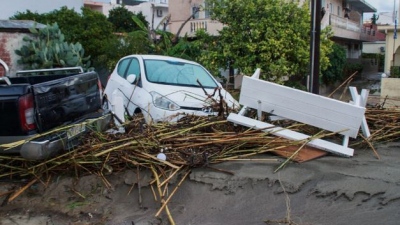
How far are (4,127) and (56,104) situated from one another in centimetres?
60

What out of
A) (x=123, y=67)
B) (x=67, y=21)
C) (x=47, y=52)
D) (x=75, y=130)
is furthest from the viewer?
(x=67, y=21)

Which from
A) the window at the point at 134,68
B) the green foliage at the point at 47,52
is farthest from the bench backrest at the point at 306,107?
the green foliage at the point at 47,52

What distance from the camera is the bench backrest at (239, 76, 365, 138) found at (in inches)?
203

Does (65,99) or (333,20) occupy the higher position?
(333,20)

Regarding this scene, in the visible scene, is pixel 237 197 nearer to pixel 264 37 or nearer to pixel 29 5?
pixel 264 37

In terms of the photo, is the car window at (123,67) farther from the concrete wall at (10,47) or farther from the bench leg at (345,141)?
the bench leg at (345,141)

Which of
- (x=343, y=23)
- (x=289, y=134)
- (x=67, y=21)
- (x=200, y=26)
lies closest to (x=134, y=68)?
(x=289, y=134)

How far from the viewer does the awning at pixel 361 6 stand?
40256 millimetres

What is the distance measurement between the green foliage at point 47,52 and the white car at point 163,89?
190cm

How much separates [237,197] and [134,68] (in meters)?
4.96

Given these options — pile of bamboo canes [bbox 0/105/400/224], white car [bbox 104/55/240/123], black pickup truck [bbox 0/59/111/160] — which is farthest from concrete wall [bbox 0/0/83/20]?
pile of bamboo canes [bbox 0/105/400/224]

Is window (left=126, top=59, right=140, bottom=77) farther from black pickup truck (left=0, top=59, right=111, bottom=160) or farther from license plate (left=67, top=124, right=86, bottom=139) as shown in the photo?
license plate (left=67, top=124, right=86, bottom=139)

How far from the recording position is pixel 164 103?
7473 mm

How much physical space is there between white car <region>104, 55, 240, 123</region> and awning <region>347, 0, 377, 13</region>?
34112 mm
